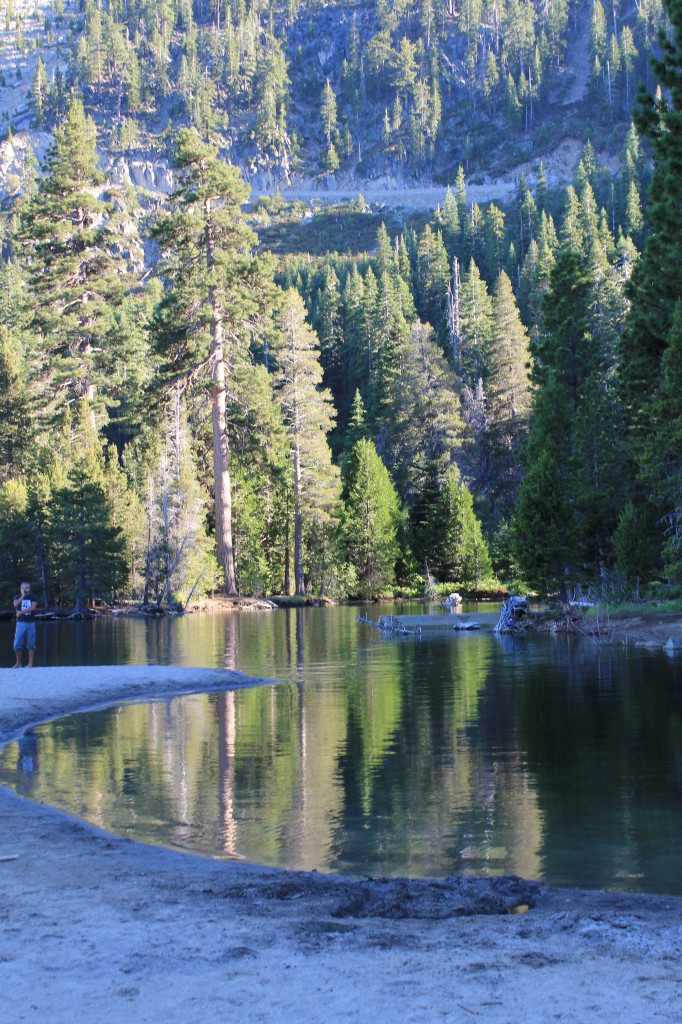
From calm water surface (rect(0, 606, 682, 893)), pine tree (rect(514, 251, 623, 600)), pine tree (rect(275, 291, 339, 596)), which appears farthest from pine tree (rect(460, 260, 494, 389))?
calm water surface (rect(0, 606, 682, 893))

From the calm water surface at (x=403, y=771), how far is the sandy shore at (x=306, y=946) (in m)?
0.98

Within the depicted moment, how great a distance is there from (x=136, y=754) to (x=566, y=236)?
99502mm

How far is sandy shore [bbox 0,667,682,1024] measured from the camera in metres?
4.56

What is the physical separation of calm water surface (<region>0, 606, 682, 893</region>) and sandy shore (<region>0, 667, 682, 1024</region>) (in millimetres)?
979

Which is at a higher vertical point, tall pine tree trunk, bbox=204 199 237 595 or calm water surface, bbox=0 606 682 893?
tall pine tree trunk, bbox=204 199 237 595

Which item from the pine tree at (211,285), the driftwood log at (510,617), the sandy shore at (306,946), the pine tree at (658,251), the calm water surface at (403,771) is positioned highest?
the pine tree at (211,285)

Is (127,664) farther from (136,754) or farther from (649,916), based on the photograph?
(649,916)

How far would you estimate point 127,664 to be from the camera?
24016mm

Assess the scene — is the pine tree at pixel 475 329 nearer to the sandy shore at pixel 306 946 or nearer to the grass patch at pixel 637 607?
the grass patch at pixel 637 607

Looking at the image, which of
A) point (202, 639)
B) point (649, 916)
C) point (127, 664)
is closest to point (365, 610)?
point (202, 639)

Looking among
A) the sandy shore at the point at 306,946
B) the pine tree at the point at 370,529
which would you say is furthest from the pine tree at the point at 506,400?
the sandy shore at the point at 306,946

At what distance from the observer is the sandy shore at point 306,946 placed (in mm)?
4559

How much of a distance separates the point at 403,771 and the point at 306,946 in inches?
242

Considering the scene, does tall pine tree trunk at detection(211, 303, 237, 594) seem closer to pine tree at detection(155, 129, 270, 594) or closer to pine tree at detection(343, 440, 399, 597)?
pine tree at detection(155, 129, 270, 594)
